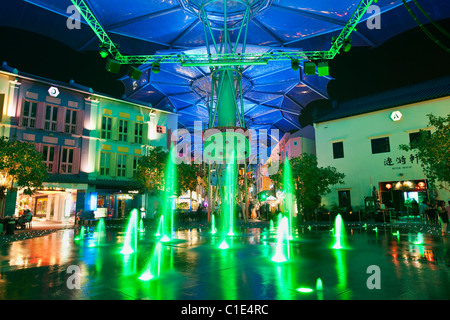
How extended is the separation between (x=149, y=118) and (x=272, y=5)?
65.5 ft

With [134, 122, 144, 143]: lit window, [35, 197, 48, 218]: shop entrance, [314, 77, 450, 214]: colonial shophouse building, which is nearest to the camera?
[314, 77, 450, 214]: colonial shophouse building

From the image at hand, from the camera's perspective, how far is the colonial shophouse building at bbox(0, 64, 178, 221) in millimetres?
25703

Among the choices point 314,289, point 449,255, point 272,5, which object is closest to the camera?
point 314,289

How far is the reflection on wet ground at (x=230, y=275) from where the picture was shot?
14.9 ft

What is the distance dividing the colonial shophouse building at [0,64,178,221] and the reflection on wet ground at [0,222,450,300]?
2036 centimetres

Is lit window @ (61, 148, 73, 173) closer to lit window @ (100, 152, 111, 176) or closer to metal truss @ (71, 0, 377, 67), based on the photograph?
lit window @ (100, 152, 111, 176)

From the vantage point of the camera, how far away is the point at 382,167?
27203 millimetres

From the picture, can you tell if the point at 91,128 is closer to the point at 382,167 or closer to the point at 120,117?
the point at 120,117

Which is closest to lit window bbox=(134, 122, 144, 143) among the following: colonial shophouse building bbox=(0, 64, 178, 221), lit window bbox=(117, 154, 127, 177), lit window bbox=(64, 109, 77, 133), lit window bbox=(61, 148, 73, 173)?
colonial shophouse building bbox=(0, 64, 178, 221)

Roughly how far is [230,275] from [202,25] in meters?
19.1

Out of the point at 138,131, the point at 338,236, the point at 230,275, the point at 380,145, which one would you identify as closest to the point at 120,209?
the point at 138,131
